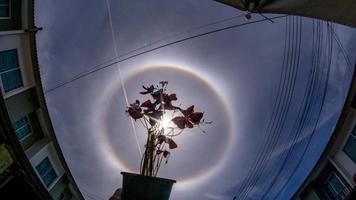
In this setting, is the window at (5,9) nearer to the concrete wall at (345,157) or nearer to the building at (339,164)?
the building at (339,164)

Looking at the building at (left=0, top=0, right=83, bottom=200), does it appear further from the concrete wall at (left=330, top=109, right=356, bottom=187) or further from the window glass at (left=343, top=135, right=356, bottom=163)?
the window glass at (left=343, top=135, right=356, bottom=163)

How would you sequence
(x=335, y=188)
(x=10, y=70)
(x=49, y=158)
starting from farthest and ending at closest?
1. (x=49, y=158)
2. (x=335, y=188)
3. (x=10, y=70)

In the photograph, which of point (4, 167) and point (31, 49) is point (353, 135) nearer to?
point (4, 167)

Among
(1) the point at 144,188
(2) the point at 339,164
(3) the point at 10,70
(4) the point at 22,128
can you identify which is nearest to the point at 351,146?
(2) the point at 339,164

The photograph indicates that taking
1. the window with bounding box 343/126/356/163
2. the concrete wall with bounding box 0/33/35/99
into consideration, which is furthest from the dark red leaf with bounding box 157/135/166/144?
the window with bounding box 343/126/356/163

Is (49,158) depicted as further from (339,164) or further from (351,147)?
(351,147)
